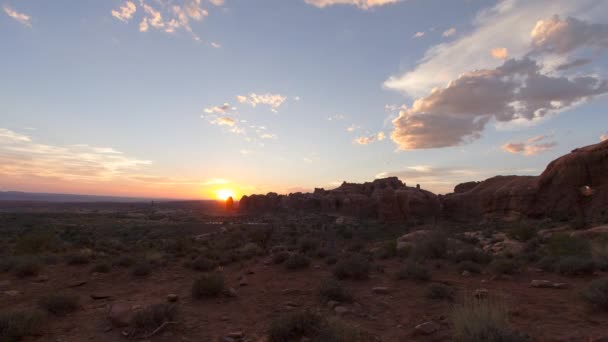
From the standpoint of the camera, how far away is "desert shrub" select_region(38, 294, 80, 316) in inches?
299

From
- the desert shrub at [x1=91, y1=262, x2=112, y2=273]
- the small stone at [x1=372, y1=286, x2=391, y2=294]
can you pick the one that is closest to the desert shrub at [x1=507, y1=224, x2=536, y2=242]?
the small stone at [x1=372, y1=286, x2=391, y2=294]

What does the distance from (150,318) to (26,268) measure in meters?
7.97

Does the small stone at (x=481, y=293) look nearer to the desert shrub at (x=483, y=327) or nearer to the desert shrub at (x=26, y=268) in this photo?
the desert shrub at (x=483, y=327)

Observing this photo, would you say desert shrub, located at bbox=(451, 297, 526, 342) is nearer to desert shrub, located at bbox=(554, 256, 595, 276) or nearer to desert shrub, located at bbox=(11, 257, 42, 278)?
desert shrub, located at bbox=(554, 256, 595, 276)

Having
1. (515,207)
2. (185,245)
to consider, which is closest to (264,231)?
(185,245)

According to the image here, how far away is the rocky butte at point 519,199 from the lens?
29.2 m

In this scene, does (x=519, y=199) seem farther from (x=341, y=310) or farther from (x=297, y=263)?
(x=341, y=310)

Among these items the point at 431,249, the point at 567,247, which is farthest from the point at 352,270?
the point at 567,247

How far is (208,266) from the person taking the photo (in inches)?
512

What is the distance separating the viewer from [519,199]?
115 feet

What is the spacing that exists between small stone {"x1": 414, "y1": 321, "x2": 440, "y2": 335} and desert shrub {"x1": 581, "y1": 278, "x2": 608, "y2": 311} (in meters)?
3.22

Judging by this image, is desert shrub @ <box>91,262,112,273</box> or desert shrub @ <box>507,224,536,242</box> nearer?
desert shrub @ <box>91,262,112,273</box>

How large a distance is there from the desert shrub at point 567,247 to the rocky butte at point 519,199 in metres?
11.8

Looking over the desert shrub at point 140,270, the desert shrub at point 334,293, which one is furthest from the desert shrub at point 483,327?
the desert shrub at point 140,270
